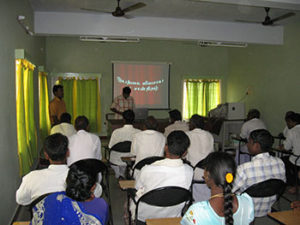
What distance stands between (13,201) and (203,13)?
449cm

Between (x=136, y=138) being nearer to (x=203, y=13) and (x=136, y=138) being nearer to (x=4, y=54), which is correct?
(x=4, y=54)

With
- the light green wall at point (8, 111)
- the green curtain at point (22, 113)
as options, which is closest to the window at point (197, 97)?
the green curtain at point (22, 113)

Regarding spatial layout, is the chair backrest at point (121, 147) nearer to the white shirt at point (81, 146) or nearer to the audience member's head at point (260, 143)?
the white shirt at point (81, 146)

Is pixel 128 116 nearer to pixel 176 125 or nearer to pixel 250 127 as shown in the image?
pixel 176 125

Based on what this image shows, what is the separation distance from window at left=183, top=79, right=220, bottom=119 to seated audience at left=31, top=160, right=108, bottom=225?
7792 millimetres

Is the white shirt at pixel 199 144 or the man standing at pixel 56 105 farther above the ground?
the man standing at pixel 56 105

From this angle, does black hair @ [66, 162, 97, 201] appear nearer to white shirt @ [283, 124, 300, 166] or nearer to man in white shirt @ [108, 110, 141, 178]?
man in white shirt @ [108, 110, 141, 178]

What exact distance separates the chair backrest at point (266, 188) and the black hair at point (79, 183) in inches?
53.6

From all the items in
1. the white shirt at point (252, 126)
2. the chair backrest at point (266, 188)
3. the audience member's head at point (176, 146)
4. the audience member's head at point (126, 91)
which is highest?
the audience member's head at point (126, 91)

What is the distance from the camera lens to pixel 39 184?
212cm

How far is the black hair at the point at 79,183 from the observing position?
5.10 ft

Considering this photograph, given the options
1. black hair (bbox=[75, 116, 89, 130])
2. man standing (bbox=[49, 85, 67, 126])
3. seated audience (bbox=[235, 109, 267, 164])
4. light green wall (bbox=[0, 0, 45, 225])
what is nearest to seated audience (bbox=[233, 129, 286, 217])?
black hair (bbox=[75, 116, 89, 130])

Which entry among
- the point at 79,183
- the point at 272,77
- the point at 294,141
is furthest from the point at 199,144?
the point at 272,77

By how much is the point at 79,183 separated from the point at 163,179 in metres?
0.88
